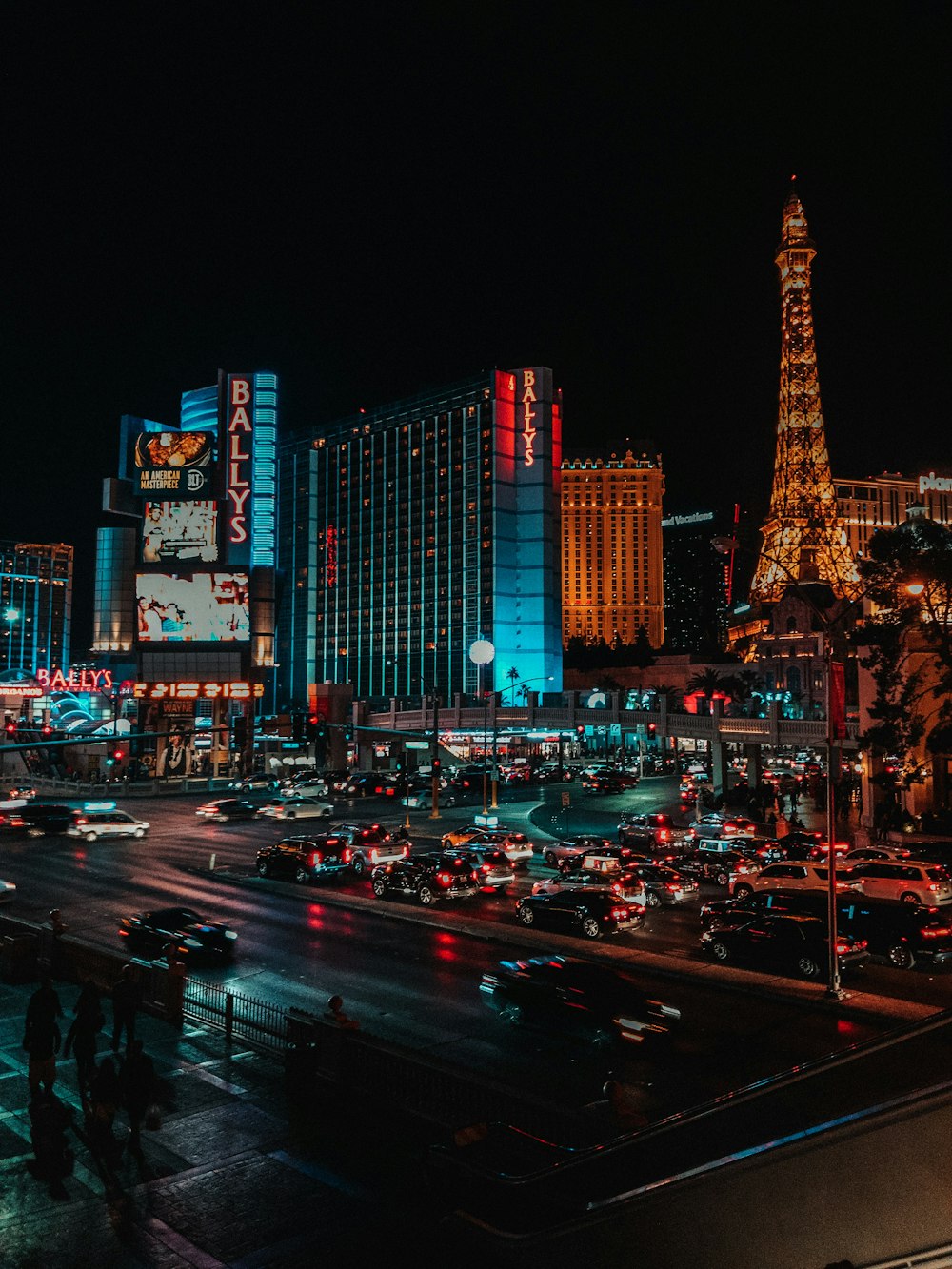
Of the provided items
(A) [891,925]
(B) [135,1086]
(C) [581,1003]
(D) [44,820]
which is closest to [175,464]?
(D) [44,820]

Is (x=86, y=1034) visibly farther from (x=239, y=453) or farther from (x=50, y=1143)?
(x=239, y=453)

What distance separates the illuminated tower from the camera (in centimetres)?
13325

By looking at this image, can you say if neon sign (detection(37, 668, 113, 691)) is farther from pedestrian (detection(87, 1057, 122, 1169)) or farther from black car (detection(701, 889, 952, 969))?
pedestrian (detection(87, 1057, 122, 1169))

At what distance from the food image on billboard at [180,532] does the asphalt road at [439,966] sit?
64382mm

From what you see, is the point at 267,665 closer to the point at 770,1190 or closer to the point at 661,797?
the point at 661,797

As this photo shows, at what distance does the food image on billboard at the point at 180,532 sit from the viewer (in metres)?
103

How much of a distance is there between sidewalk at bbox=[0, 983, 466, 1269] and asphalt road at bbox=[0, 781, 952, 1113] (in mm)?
3569

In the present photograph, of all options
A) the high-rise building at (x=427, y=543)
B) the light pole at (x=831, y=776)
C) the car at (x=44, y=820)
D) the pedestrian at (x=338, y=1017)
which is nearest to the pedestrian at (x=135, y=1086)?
the pedestrian at (x=338, y=1017)

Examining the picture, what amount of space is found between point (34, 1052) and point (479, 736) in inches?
3677

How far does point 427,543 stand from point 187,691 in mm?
55848

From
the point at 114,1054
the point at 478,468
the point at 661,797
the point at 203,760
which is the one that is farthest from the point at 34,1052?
the point at 478,468

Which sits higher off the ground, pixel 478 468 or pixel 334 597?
pixel 478 468

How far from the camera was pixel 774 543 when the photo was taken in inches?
5349

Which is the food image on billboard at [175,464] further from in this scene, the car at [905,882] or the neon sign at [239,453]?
the car at [905,882]
